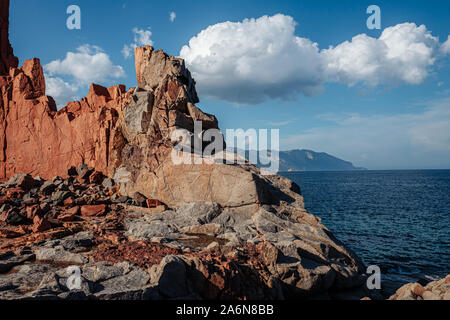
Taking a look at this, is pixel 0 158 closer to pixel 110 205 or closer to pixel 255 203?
pixel 110 205

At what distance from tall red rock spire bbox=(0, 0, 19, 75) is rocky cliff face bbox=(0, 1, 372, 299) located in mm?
218

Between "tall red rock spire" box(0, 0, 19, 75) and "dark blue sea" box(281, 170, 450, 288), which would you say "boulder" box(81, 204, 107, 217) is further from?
"tall red rock spire" box(0, 0, 19, 75)

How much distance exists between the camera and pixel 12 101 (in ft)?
97.7

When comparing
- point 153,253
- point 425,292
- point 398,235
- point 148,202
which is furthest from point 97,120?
point 398,235

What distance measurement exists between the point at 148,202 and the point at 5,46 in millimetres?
32487

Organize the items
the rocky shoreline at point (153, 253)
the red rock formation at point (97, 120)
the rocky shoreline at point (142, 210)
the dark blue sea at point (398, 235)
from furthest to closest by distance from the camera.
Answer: the dark blue sea at point (398, 235) < the red rock formation at point (97, 120) < the rocky shoreline at point (142, 210) < the rocky shoreline at point (153, 253)

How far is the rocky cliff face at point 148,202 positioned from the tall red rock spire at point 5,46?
22 centimetres

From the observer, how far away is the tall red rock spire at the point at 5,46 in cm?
3350

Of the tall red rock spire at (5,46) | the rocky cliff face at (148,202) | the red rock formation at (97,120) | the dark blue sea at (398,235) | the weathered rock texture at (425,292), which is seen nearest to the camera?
the rocky cliff face at (148,202)

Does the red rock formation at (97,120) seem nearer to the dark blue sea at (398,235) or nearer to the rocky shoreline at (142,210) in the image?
the rocky shoreline at (142,210)

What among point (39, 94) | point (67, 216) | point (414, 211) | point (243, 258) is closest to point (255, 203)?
point (243, 258)

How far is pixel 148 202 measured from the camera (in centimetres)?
1884

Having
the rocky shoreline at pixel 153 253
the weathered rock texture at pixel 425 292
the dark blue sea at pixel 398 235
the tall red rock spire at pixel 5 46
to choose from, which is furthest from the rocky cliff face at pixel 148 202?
the dark blue sea at pixel 398 235

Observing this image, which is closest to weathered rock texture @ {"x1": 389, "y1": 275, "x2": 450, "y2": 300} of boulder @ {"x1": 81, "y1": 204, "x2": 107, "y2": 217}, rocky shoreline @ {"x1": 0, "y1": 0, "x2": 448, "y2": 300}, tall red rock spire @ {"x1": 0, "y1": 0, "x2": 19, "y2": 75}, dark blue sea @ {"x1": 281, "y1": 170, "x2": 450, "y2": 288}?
rocky shoreline @ {"x1": 0, "y1": 0, "x2": 448, "y2": 300}
